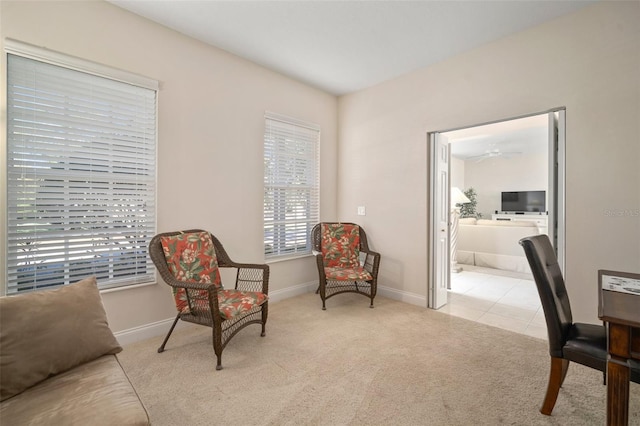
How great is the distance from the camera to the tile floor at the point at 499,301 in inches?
116

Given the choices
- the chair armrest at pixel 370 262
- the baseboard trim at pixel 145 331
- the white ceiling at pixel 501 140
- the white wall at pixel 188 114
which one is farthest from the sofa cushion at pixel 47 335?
the white ceiling at pixel 501 140

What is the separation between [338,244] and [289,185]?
101 centimetres

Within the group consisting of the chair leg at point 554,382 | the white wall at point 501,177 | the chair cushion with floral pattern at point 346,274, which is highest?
the white wall at point 501,177

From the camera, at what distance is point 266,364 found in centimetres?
214

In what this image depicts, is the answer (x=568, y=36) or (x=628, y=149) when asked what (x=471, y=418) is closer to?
(x=628, y=149)

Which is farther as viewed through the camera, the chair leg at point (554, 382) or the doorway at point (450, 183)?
the doorway at point (450, 183)

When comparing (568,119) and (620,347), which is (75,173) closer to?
(620,347)

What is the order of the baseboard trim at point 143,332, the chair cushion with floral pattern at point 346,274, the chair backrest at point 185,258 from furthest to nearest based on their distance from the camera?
the chair cushion with floral pattern at point 346,274
the baseboard trim at point 143,332
the chair backrest at point 185,258

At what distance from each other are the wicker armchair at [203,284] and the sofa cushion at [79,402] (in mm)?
854

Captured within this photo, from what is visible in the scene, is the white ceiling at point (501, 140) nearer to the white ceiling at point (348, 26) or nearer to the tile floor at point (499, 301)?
the white ceiling at point (348, 26)

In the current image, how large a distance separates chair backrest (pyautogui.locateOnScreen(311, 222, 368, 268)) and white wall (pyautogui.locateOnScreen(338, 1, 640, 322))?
35 cm

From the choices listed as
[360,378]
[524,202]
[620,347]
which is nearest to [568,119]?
[620,347]

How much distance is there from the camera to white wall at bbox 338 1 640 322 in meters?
2.20

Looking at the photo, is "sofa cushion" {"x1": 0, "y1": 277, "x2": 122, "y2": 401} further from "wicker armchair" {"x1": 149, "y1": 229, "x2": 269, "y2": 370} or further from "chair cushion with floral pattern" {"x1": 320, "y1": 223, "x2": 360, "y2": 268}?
"chair cushion with floral pattern" {"x1": 320, "y1": 223, "x2": 360, "y2": 268}
